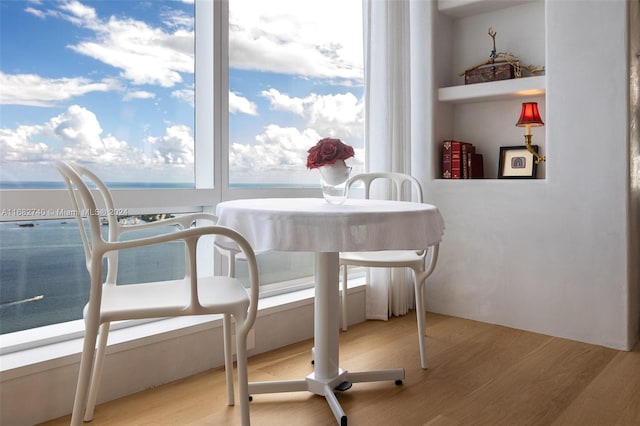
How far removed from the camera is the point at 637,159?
280 centimetres

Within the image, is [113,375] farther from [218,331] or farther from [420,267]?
[420,267]

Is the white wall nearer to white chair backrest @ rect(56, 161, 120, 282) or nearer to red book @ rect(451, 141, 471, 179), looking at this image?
red book @ rect(451, 141, 471, 179)

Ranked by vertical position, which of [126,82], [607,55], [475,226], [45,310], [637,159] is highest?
[607,55]

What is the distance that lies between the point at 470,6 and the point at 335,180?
2.03 meters

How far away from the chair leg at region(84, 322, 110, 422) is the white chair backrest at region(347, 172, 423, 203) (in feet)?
4.81

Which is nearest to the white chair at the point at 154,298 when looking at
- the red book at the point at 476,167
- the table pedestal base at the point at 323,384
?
the table pedestal base at the point at 323,384

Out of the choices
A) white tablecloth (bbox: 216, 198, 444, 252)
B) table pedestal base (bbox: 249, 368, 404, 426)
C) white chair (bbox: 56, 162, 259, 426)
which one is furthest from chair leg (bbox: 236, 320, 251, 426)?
table pedestal base (bbox: 249, 368, 404, 426)

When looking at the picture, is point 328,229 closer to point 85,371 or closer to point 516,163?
point 85,371

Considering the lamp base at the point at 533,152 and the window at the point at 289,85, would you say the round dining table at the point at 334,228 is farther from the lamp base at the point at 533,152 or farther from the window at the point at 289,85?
the lamp base at the point at 533,152

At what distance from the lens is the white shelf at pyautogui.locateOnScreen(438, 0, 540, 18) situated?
3215 millimetres

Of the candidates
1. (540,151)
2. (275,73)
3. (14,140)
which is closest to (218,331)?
Answer: (14,140)

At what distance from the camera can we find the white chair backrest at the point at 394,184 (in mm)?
2878

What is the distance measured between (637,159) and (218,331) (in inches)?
96.0

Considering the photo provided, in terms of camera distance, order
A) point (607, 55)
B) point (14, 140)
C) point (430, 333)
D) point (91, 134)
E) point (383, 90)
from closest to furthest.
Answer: point (14, 140) < point (91, 134) < point (607, 55) < point (430, 333) < point (383, 90)
